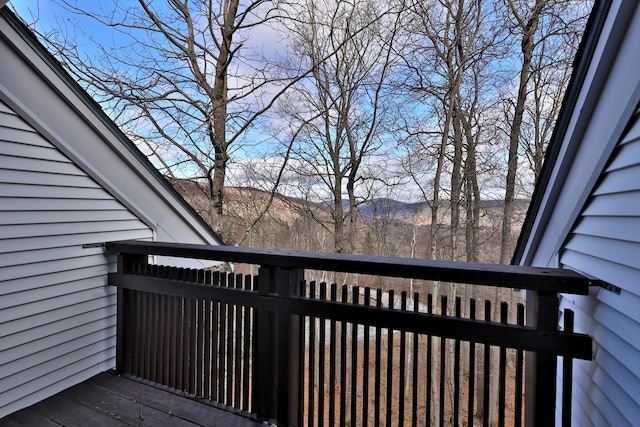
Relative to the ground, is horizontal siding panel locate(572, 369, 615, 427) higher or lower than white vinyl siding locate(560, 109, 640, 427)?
lower

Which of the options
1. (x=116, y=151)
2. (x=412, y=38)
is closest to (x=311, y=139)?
(x=412, y=38)

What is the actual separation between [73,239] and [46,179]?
18.5 inches

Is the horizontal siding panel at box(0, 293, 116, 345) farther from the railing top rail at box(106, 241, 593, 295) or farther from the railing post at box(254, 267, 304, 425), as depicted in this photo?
the railing post at box(254, 267, 304, 425)

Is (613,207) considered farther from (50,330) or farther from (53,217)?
(50,330)

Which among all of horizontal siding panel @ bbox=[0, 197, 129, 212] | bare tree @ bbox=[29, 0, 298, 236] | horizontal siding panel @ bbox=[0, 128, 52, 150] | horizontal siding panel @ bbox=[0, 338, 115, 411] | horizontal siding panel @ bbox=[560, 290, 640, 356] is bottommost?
horizontal siding panel @ bbox=[0, 338, 115, 411]

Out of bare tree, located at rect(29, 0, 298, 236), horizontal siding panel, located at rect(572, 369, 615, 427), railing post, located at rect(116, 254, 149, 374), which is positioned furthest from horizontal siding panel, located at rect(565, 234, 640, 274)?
bare tree, located at rect(29, 0, 298, 236)

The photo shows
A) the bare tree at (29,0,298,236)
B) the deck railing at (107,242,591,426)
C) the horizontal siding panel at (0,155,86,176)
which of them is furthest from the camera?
the bare tree at (29,0,298,236)

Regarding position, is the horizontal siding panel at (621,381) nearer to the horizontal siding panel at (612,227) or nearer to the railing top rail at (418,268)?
the railing top rail at (418,268)

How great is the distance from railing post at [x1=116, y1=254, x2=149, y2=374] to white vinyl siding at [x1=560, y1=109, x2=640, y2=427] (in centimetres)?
287

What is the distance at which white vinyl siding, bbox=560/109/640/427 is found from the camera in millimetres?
1225

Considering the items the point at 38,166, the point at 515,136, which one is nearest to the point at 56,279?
the point at 38,166

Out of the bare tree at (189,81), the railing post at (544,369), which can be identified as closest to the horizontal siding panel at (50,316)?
the railing post at (544,369)

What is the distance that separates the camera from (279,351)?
1996mm

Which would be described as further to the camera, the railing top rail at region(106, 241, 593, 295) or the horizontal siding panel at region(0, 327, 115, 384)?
the horizontal siding panel at region(0, 327, 115, 384)
